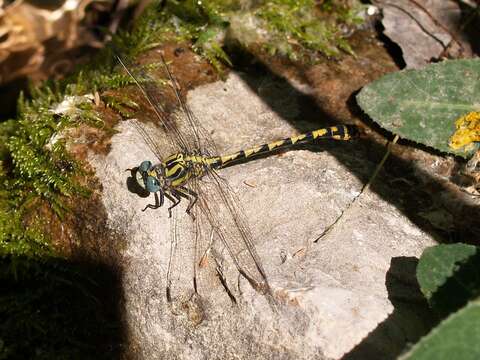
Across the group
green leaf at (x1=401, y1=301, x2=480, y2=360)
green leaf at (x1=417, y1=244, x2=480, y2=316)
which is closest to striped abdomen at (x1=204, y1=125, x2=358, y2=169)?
green leaf at (x1=417, y1=244, x2=480, y2=316)

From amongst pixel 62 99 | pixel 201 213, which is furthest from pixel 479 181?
pixel 62 99

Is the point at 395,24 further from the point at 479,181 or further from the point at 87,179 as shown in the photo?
the point at 87,179

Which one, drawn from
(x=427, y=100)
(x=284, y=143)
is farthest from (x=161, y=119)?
(x=427, y=100)

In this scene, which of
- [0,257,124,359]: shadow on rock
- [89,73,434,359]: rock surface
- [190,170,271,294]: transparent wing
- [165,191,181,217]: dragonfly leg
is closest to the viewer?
[89,73,434,359]: rock surface

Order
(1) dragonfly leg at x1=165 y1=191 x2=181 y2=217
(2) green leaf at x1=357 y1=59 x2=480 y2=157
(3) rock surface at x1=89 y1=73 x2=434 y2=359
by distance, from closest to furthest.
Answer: (3) rock surface at x1=89 y1=73 x2=434 y2=359 < (1) dragonfly leg at x1=165 y1=191 x2=181 y2=217 < (2) green leaf at x1=357 y1=59 x2=480 y2=157

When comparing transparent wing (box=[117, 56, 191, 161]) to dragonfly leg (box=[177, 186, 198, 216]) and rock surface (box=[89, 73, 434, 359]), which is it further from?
dragonfly leg (box=[177, 186, 198, 216])

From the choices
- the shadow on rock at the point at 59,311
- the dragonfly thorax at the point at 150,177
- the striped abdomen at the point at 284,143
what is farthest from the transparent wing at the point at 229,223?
the shadow on rock at the point at 59,311

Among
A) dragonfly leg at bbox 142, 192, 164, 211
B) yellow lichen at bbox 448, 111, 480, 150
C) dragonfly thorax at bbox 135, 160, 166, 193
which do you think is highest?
yellow lichen at bbox 448, 111, 480, 150
